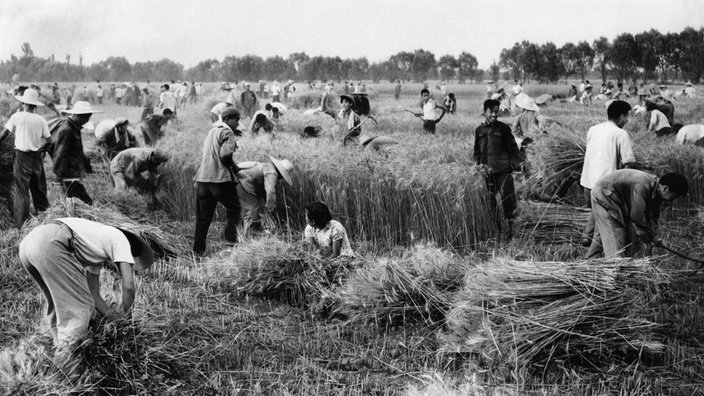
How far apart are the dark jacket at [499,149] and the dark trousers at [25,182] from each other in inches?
190

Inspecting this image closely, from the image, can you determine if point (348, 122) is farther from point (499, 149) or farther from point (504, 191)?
point (504, 191)

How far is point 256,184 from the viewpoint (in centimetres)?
773

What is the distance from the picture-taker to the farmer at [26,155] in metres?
7.57

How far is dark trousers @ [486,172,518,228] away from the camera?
743 centimetres

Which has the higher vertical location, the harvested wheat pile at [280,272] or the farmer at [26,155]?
the farmer at [26,155]

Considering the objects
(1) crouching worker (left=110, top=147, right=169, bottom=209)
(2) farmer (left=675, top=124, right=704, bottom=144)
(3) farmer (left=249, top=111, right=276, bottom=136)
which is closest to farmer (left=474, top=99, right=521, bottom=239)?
(2) farmer (left=675, top=124, right=704, bottom=144)

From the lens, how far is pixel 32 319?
16.7 feet

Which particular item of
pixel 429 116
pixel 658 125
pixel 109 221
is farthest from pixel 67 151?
pixel 658 125

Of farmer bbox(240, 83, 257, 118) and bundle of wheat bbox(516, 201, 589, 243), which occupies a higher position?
farmer bbox(240, 83, 257, 118)

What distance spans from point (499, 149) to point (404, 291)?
2.94 m

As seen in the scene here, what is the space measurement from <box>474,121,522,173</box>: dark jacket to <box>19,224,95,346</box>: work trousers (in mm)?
4729

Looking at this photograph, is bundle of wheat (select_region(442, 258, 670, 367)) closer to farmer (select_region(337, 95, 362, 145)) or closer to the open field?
the open field

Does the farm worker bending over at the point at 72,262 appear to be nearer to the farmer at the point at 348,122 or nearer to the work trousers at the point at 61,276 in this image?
the work trousers at the point at 61,276

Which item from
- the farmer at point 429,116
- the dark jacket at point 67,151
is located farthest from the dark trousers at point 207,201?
the farmer at point 429,116
